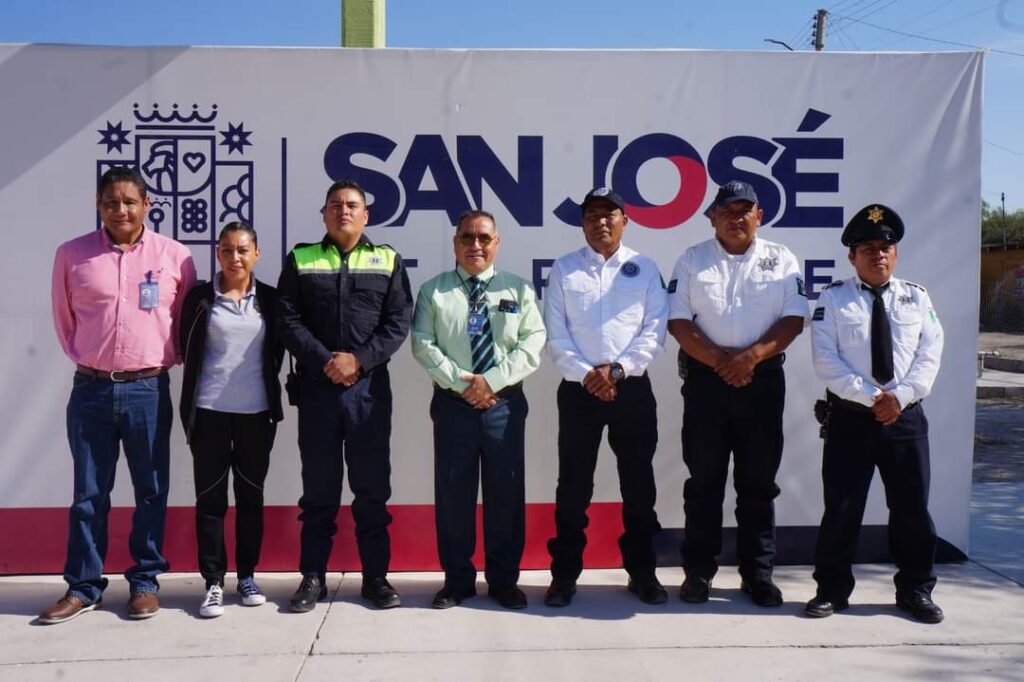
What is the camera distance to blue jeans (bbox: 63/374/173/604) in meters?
3.88

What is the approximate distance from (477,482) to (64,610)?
1876mm

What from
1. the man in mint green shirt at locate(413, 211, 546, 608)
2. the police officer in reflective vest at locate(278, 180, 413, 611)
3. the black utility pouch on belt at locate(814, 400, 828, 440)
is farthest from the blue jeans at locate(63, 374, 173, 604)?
the black utility pouch on belt at locate(814, 400, 828, 440)

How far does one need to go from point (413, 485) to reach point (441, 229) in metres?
1.35

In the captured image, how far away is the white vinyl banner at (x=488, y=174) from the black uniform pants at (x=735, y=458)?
0.64 metres

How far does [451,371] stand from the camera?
3939 millimetres

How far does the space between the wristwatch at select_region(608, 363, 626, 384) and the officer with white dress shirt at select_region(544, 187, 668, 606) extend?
0.10ft

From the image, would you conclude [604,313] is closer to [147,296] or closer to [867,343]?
[867,343]

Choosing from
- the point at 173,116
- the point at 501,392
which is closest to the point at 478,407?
the point at 501,392

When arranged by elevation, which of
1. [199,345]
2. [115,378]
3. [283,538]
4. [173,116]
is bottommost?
[283,538]

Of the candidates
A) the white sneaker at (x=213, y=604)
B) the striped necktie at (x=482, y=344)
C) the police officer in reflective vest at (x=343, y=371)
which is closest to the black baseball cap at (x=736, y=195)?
the striped necktie at (x=482, y=344)

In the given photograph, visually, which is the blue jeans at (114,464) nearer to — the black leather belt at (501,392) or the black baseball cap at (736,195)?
the black leather belt at (501,392)

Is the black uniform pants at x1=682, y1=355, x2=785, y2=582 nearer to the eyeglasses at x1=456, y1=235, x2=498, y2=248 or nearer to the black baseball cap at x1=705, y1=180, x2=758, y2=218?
the black baseball cap at x1=705, y1=180, x2=758, y2=218

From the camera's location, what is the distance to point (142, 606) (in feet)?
12.8

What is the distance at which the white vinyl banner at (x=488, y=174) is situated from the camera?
4.54 m
